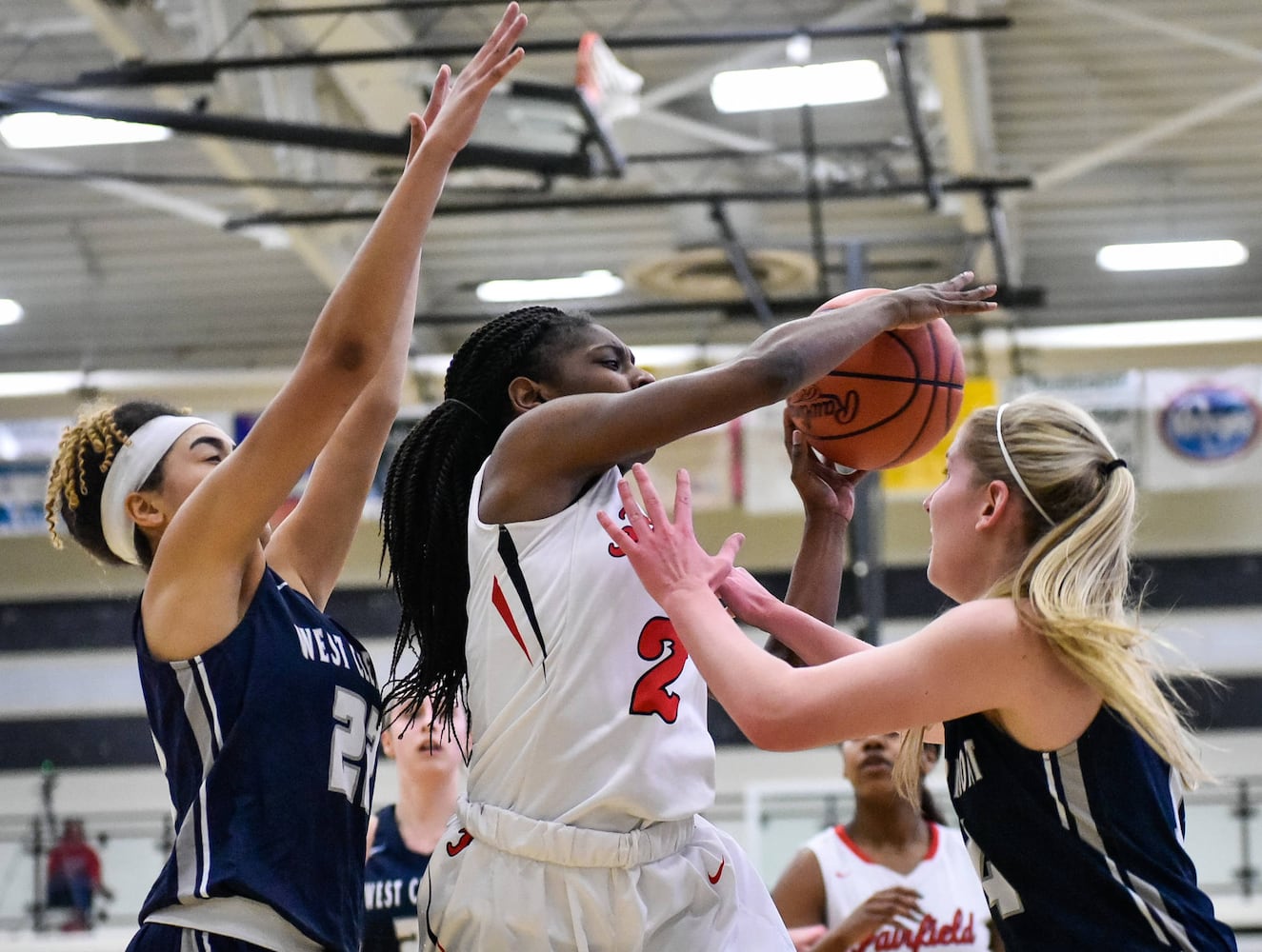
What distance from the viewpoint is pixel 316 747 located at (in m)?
2.39

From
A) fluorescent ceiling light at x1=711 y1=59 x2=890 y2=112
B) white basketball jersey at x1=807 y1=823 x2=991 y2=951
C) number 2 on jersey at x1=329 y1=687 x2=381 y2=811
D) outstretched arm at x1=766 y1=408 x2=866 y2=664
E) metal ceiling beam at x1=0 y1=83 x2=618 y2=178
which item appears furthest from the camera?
fluorescent ceiling light at x1=711 y1=59 x2=890 y2=112

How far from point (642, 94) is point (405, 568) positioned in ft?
30.6

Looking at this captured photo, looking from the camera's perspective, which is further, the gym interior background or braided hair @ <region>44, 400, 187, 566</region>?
the gym interior background

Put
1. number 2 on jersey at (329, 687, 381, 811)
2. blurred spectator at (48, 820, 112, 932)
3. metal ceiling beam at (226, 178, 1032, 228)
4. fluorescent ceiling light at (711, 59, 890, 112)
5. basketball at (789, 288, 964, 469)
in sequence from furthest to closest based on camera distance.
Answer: blurred spectator at (48, 820, 112, 932) → metal ceiling beam at (226, 178, 1032, 228) → fluorescent ceiling light at (711, 59, 890, 112) → basketball at (789, 288, 964, 469) → number 2 on jersey at (329, 687, 381, 811)

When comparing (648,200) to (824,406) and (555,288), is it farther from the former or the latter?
(824,406)

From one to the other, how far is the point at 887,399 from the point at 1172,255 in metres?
11.3

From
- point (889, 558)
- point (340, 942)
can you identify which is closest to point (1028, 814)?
point (340, 942)

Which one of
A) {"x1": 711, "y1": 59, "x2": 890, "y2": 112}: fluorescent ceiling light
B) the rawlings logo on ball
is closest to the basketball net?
{"x1": 711, "y1": 59, "x2": 890, "y2": 112}: fluorescent ceiling light

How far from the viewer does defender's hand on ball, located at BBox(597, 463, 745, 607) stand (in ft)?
7.55

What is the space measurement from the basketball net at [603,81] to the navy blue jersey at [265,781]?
6.42 m

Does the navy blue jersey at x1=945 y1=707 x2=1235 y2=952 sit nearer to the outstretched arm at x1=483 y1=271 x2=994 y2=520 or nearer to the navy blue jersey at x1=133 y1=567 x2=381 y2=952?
the outstretched arm at x1=483 y1=271 x2=994 y2=520

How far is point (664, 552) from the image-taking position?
2.32 m

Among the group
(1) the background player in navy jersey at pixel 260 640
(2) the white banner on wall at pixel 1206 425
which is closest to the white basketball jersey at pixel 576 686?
(1) the background player in navy jersey at pixel 260 640

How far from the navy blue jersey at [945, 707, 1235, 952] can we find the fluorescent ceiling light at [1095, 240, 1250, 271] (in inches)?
453
